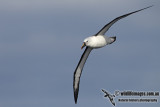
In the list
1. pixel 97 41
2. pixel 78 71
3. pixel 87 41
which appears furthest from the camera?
pixel 78 71

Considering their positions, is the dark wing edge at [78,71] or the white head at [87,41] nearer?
the white head at [87,41]

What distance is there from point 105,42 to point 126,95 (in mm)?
6433

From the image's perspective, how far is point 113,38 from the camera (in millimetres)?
32562

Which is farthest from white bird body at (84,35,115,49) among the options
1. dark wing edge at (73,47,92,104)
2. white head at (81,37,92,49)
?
dark wing edge at (73,47,92,104)

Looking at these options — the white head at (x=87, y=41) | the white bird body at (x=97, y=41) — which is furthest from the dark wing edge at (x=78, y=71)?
the white head at (x=87, y=41)

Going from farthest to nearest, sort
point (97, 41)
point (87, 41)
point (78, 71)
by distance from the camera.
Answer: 1. point (78, 71)
2. point (97, 41)
3. point (87, 41)

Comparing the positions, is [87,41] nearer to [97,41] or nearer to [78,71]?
[97,41]

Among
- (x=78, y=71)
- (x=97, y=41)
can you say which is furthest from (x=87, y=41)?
(x=78, y=71)

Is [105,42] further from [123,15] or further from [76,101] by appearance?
[76,101]

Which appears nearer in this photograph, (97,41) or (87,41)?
(87,41)

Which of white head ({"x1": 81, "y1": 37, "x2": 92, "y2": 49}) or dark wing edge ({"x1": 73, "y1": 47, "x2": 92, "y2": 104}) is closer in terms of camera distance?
white head ({"x1": 81, "y1": 37, "x2": 92, "y2": 49})

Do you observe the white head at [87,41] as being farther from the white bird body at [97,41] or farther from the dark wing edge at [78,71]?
the dark wing edge at [78,71]

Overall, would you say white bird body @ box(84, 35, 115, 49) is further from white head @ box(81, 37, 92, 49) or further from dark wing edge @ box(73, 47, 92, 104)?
dark wing edge @ box(73, 47, 92, 104)

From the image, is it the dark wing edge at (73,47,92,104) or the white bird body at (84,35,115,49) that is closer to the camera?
the white bird body at (84,35,115,49)
